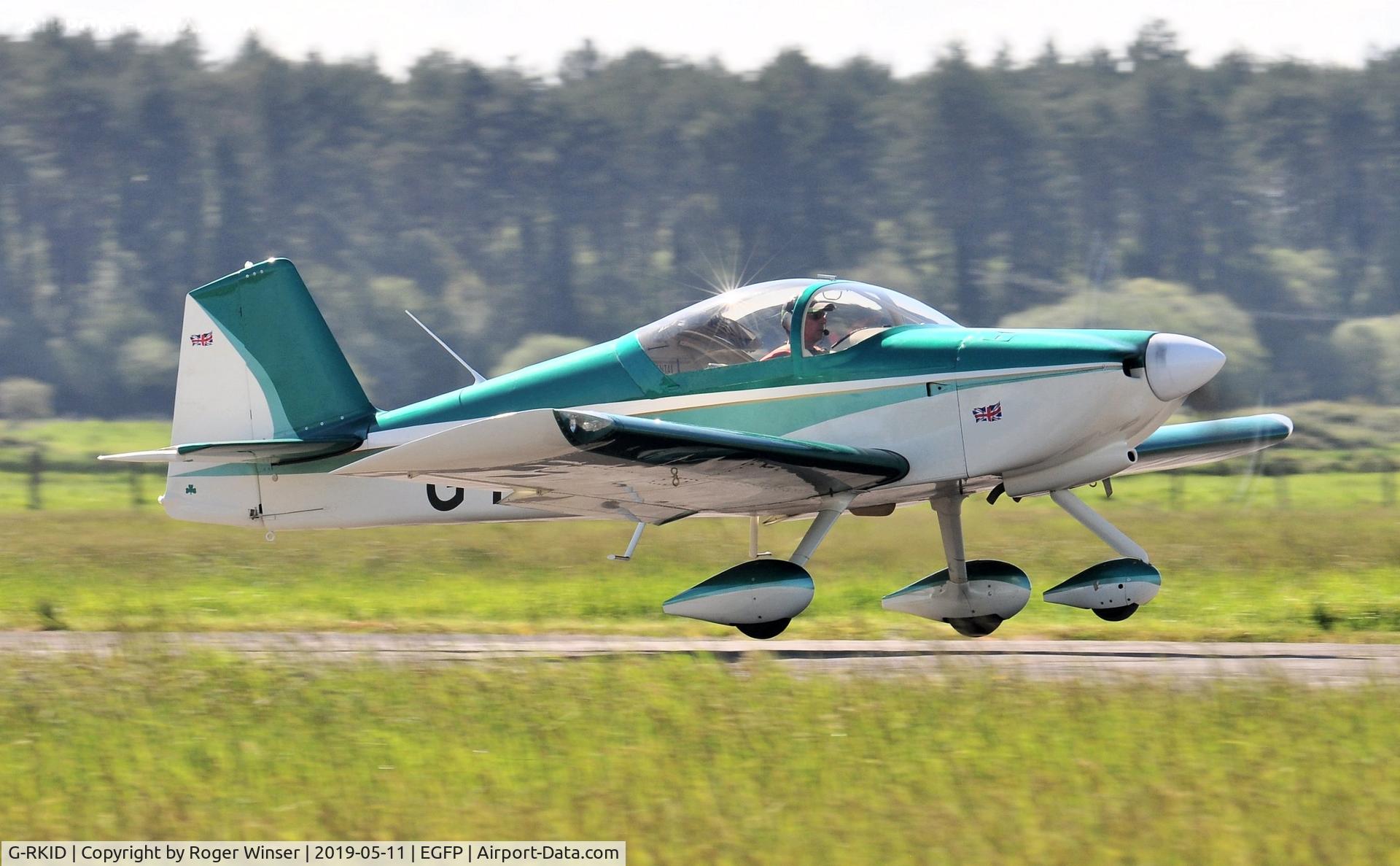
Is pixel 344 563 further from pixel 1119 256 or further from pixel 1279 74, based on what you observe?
pixel 1279 74

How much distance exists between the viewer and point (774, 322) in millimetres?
8977

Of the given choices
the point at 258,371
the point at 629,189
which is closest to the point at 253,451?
the point at 258,371

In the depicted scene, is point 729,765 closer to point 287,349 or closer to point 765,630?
point 765,630

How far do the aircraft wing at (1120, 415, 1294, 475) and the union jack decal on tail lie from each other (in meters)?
1.98

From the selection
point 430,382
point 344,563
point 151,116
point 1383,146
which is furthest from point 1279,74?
point 344,563

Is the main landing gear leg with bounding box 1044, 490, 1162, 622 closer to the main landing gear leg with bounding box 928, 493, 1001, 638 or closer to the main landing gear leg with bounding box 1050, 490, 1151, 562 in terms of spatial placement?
the main landing gear leg with bounding box 1050, 490, 1151, 562

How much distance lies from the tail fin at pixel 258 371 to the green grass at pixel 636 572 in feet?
4.96

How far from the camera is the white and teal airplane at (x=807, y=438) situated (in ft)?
26.4

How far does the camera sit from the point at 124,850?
4633 mm

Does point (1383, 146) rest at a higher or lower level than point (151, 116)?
lower

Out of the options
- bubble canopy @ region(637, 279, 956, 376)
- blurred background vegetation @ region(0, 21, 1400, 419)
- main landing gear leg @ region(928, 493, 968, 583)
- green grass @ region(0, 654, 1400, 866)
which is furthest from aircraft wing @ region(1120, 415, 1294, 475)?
blurred background vegetation @ region(0, 21, 1400, 419)

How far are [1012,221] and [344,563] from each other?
47.0 metres

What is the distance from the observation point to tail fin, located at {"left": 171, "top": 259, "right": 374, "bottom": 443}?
1062cm

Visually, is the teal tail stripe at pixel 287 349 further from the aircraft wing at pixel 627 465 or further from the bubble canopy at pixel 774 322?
the bubble canopy at pixel 774 322
